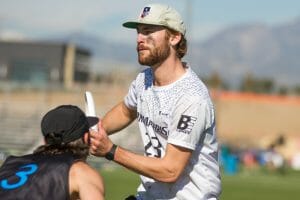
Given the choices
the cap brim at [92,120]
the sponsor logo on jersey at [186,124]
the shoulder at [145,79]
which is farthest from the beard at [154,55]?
the cap brim at [92,120]

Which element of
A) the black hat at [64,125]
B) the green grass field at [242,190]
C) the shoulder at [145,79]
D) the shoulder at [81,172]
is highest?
the shoulder at [145,79]

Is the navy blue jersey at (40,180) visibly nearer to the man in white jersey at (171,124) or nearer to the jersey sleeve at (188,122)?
the man in white jersey at (171,124)

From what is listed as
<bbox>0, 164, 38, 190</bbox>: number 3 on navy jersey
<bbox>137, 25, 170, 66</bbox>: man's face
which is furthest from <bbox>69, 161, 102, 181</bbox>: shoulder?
<bbox>137, 25, 170, 66</bbox>: man's face

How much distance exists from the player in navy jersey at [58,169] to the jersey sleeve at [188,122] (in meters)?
1.03

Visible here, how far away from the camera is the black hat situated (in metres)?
6.43

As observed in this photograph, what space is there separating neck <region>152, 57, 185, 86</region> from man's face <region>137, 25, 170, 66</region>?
0.26 ft

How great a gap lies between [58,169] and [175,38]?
176 centimetres

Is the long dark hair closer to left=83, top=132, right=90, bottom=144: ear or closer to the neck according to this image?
left=83, top=132, right=90, bottom=144: ear

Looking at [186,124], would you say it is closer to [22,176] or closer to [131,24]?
[131,24]

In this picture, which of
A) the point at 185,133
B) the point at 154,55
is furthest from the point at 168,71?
the point at 185,133

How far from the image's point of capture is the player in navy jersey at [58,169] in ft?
20.9

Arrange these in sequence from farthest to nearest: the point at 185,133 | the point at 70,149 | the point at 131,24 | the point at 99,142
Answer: the point at 131,24 < the point at 185,133 < the point at 99,142 < the point at 70,149

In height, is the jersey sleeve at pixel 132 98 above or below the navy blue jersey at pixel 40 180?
above

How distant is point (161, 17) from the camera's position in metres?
7.55
